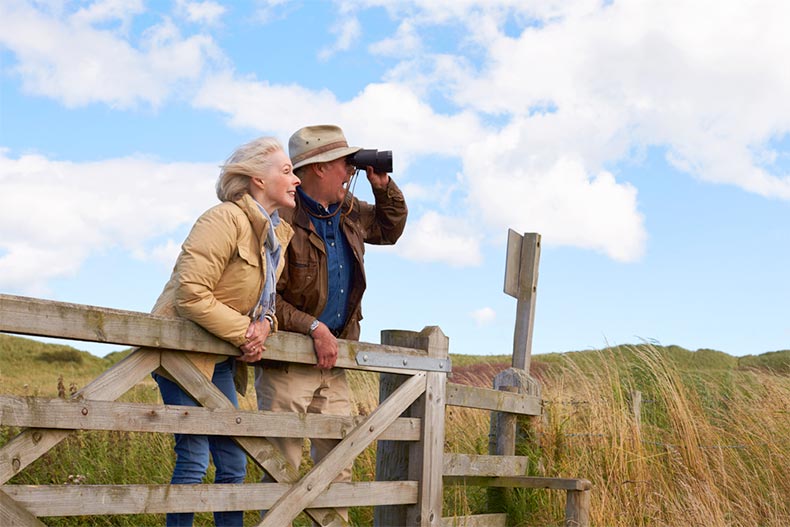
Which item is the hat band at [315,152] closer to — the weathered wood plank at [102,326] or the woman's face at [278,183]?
the woman's face at [278,183]

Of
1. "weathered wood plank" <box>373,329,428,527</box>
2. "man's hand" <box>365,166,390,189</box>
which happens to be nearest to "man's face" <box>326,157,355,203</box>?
"man's hand" <box>365,166,390,189</box>

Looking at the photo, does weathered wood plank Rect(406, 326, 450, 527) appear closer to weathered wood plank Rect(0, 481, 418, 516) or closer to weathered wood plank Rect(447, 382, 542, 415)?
weathered wood plank Rect(447, 382, 542, 415)

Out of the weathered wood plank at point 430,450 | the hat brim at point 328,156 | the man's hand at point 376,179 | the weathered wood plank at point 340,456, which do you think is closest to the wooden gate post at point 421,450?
the weathered wood plank at point 430,450

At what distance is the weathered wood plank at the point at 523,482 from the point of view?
5688 millimetres

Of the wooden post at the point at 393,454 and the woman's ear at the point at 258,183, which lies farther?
the wooden post at the point at 393,454

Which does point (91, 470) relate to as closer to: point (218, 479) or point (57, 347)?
point (218, 479)

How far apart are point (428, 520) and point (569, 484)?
3.51ft

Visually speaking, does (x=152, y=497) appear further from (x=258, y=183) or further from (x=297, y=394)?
(x=258, y=183)

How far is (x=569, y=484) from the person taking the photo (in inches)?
223

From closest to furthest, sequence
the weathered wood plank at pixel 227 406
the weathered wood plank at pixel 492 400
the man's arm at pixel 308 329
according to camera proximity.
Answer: the weathered wood plank at pixel 227 406, the man's arm at pixel 308 329, the weathered wood plank at pixel 492 400

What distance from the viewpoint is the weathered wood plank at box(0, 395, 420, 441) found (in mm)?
3541

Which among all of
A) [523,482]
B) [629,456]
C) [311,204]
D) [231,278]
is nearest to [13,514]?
[231,278]

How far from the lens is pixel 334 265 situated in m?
4.89

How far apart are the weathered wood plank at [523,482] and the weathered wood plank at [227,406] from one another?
4.94 ft
